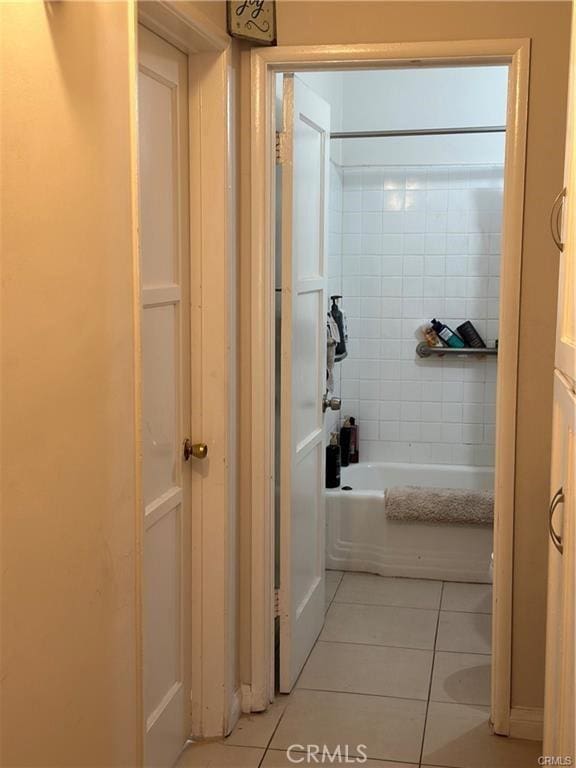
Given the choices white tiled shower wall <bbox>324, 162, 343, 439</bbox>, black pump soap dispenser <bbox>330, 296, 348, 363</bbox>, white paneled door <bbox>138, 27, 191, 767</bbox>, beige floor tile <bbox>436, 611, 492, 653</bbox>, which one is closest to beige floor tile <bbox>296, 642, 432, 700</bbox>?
beige floor tile <bbox>436, 611, 492, 653</bbox>

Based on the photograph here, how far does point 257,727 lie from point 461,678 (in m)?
0.81

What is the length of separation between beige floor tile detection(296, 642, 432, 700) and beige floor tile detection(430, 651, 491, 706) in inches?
1.6

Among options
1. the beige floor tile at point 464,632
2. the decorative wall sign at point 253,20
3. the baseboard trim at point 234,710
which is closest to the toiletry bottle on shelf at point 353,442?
the beige floor tile at point 464,632

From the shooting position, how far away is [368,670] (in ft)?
11.1

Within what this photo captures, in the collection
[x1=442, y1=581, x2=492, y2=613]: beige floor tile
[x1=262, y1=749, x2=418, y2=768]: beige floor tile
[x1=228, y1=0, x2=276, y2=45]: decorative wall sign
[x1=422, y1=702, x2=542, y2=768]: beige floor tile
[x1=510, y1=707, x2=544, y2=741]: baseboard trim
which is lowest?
[x1=442, y1=581, x2=492, y2=613]: beige floor tile

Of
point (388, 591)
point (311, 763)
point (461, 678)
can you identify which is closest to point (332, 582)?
point (388, 591)

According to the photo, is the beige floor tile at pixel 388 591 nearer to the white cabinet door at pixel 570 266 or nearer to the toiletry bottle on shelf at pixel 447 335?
the toiletry bottle on shelf at pixel 447 335

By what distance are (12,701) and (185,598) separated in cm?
120

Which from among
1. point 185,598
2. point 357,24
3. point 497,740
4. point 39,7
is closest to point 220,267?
point 357,24

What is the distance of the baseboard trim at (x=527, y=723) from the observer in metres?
2.92

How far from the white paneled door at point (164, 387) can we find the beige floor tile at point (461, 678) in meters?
0.95

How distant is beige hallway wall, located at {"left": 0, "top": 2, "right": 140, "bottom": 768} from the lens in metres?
1.60

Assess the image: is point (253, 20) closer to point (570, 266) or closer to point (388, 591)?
point (570, 266)

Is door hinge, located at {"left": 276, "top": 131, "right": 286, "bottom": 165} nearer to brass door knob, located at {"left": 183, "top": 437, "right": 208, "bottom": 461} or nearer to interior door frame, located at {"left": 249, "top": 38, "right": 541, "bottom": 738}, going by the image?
interior door frame, located at {"left": 249, "top": 38, "right": 541, "bottom": 738}
